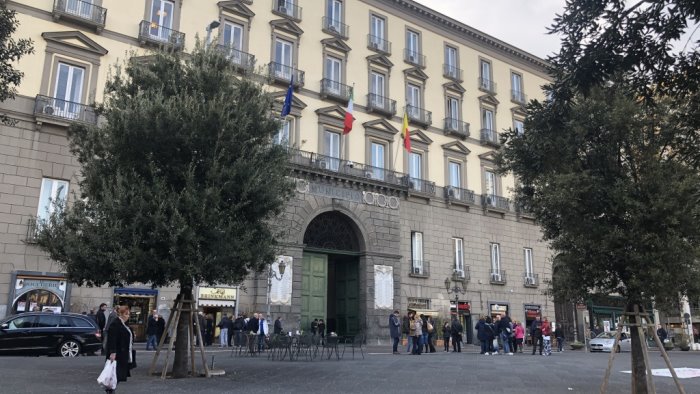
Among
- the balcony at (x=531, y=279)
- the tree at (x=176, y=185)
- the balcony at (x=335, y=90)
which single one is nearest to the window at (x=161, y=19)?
the balcony at (x=335, y=90)

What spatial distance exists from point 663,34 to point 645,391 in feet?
19.7

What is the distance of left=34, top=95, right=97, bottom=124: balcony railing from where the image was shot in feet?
70.7

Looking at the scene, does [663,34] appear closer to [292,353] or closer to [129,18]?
[292,353]

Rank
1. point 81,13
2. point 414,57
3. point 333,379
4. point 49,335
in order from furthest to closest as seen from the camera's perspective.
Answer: point 414,57 < point 81,13 < point 49,335 < point 333,379

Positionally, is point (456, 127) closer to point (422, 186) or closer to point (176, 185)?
point (422, 186)

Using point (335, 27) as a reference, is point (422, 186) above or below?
below

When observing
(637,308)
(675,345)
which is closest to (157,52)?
(637,308)

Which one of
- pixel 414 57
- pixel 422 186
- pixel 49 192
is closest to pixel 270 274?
pixel 49 192

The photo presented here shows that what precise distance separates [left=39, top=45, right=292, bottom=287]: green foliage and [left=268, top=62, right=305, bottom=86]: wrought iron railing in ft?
47.2

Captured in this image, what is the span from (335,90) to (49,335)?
18.1 m

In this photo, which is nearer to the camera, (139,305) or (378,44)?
(139,305)

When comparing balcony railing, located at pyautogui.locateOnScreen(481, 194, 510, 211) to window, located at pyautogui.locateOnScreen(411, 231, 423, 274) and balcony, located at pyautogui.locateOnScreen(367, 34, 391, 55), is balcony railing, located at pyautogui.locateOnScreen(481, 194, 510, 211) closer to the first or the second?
window, located at pyautogui.locateOnScreen(411, 231, 423, 274)

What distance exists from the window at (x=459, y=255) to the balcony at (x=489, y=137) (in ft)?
22.5

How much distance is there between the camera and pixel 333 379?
1244 centimetres
